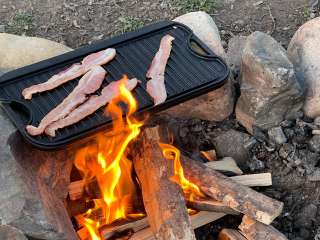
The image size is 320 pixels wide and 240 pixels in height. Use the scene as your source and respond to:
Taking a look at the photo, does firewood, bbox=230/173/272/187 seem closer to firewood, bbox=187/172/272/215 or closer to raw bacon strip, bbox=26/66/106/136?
firewood, bbox=187/172/272/215

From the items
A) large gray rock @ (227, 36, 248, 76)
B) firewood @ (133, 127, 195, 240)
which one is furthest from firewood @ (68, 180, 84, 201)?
large gray rock @ (227, 36, 248, 76)

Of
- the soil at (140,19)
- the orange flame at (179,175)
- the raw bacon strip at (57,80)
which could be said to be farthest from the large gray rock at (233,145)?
the raw bacon strip at (57,80)

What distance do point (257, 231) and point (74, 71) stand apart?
4.54ft

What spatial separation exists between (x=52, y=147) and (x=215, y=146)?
1143 mm

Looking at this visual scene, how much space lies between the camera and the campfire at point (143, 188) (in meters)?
2.87

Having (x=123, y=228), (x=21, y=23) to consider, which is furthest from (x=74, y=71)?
(x=21, y=23)

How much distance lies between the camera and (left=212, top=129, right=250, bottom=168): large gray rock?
339 cm

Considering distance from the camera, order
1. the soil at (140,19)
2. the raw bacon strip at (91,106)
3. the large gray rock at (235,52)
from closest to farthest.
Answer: the raw bacon strip at (91,106) → the soil at (140,19) → the large gray rock at (235,52)

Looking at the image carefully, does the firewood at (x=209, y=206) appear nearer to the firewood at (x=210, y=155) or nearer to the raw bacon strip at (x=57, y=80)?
the firewood at (x=210, y=155)

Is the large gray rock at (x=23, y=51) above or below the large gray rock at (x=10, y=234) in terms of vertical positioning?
above

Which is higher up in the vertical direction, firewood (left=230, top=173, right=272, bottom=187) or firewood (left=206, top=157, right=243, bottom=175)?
firewood (left=206, top=157, right=243, bottom=175)

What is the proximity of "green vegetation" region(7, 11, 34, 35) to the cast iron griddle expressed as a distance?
1.14 m

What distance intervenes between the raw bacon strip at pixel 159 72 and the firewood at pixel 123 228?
0.67 meters

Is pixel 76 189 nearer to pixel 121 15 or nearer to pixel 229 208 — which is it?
pixel 229 208
